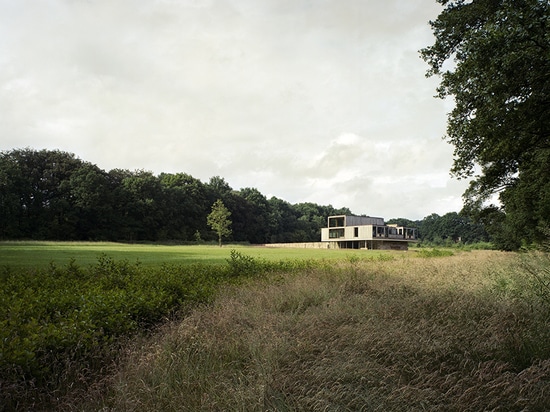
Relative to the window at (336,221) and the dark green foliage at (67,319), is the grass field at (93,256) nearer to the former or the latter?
the dark green foliage at (67,319)

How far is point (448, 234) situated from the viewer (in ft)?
412

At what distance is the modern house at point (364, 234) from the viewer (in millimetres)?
78812

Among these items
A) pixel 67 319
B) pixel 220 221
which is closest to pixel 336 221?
pixel 220 221

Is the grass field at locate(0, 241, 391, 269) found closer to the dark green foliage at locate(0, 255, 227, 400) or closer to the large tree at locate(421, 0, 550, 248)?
the dark green foliage at locate(0, 255, 227, 400)

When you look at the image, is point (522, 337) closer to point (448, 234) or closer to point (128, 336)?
point (128, 336)

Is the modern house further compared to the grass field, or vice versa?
the modern house

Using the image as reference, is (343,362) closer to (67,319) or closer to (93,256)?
(67,319)

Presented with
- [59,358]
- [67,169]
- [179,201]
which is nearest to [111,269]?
[59,358]

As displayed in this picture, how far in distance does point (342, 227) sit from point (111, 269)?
78363mm

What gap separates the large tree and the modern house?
60920 mm

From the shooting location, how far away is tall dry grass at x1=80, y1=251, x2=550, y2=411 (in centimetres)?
333

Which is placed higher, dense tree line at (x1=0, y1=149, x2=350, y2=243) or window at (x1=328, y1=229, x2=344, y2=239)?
dense tree line at (x1=0, y1=149, x2=350, y2=243)

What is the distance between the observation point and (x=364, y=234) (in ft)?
259

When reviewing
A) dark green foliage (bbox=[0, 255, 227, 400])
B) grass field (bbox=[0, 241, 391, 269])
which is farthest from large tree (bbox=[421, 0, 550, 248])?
grass field (bbox=[0, 241, 391, 269])
